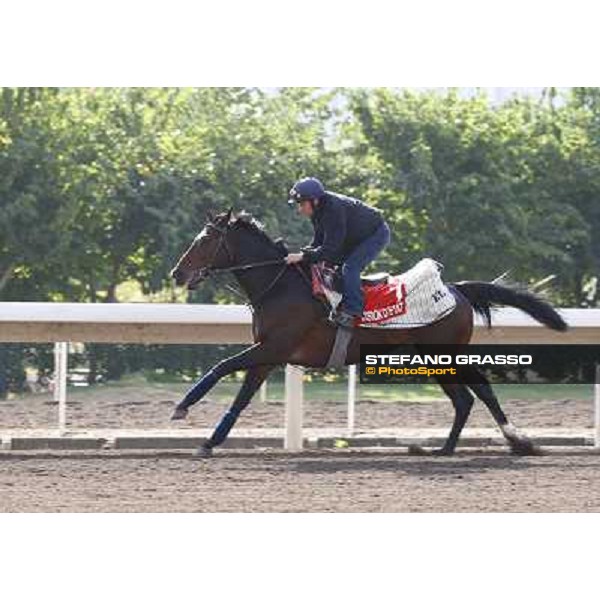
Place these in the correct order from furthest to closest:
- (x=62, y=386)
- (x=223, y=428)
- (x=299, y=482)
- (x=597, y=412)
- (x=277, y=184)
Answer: (x=277, y=184) → (x=597, y=412) → (x=62, y=386) → (x=223, y=428) → (x=299, y=482)

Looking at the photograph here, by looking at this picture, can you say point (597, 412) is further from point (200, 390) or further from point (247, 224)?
point (200, 390)

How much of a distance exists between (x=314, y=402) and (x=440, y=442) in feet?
12.5

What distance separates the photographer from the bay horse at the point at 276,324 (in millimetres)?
12023

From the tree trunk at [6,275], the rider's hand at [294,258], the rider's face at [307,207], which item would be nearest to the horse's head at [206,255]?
the rider's hand at [294,258]

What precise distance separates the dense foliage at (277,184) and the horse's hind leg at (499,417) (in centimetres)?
763

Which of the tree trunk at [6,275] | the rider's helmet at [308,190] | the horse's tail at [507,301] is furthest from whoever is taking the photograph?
the tree trunk at [6,275]

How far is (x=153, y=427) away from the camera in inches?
566

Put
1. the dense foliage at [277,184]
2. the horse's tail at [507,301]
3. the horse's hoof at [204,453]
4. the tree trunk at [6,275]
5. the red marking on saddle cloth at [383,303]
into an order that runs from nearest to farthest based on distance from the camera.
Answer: the horse's hoof at [204,453]
the red marking on saddle cloth at [383,303]
the horse's tail at [507,301]
the tree trunk at [6,275]
the dense foliage at [277,184]

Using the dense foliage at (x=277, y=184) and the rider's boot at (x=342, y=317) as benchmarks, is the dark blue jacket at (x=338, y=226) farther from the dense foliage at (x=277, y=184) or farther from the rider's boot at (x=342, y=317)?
the dense foliage at (x=277, y=184)

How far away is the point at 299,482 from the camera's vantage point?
34.6 ft

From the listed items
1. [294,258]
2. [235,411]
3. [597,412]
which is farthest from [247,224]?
[597,412]

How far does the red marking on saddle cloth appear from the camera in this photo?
12242 millimetres

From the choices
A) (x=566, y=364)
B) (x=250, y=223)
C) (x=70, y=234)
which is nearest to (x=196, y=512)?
(x=250, y=223)

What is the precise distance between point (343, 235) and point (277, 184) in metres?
9.21
